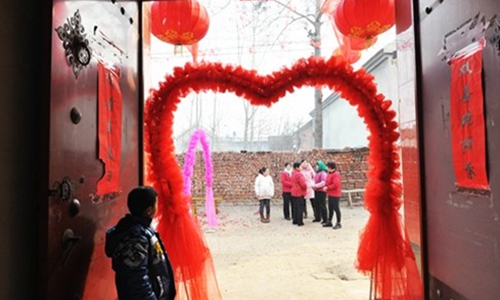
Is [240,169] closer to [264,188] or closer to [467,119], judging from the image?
[264,188]

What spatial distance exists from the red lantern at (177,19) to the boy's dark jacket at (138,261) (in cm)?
219

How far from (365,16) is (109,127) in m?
2.70

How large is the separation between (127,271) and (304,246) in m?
5.03

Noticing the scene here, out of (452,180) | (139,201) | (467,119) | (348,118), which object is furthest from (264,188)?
(348,118)

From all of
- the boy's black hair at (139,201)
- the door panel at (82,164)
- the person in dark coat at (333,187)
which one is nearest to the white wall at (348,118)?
the person in dark coat at (333,187)

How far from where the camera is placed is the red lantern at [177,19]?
338 centimetres

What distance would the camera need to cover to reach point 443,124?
2297 millimetres

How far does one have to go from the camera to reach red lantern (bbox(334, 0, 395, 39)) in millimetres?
3357

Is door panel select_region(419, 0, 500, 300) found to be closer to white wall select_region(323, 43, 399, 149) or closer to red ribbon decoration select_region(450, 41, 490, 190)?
red ribbon decoration select_region(450, 41, 490, 190)

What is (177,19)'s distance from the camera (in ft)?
11.2

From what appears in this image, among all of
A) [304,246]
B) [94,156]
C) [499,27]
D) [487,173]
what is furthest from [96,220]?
[304,246]

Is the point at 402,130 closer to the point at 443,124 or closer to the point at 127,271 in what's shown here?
the point at 443,124

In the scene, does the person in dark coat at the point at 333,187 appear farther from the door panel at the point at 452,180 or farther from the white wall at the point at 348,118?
the door panel at the point at 452,180

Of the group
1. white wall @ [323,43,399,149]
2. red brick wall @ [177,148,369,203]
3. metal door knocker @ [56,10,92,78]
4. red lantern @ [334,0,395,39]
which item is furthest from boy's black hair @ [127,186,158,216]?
white wall @ [323,43,399,149]
